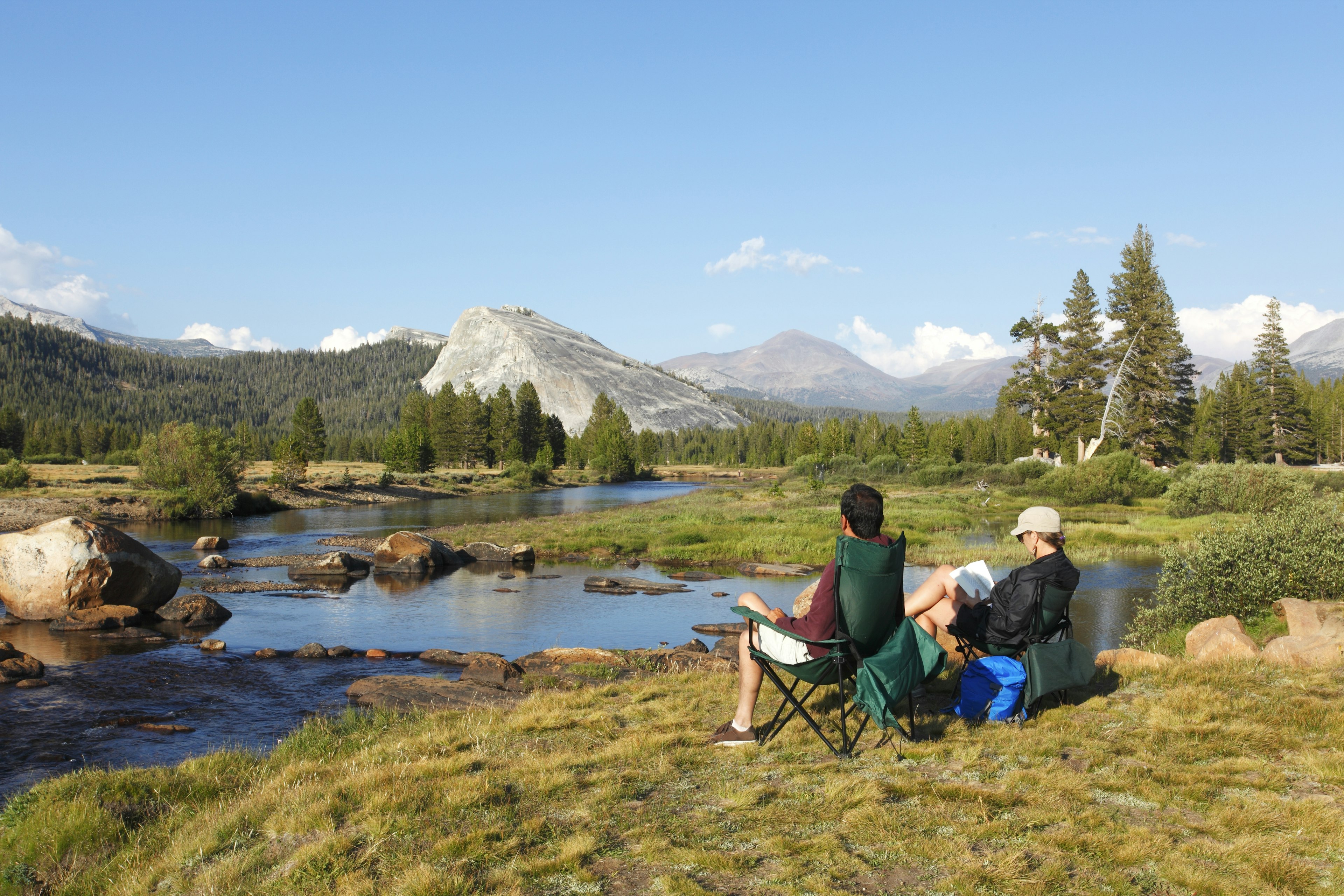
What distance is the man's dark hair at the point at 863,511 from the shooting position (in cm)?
607

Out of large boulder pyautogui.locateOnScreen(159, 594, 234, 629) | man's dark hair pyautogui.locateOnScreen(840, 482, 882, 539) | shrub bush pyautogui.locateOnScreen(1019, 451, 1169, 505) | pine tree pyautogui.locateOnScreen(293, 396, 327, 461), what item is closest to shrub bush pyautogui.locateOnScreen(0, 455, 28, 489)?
pine tree pyautogui.locateOnScreen(293, 396, 327, 461)

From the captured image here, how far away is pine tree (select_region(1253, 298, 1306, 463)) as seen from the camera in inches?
2872

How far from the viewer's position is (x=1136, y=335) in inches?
2126

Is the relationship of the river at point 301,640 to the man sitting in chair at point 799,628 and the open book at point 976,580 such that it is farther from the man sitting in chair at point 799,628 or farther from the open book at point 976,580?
the open book at point 976,580

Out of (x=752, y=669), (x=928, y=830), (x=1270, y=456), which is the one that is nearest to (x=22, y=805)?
(x=752, y=669)

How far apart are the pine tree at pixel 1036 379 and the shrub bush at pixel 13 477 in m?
70.6

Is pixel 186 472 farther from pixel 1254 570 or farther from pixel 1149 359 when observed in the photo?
pixel 1149 359

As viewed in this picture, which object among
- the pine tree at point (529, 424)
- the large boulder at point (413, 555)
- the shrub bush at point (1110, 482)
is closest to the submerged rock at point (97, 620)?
the large boulder at point (413, 555)

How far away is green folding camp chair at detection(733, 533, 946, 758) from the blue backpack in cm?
76

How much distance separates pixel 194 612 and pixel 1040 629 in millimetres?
18400

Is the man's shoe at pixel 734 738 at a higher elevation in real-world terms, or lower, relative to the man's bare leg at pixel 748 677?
lower

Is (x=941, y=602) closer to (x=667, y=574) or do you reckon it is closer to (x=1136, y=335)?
(x=667, y=574)

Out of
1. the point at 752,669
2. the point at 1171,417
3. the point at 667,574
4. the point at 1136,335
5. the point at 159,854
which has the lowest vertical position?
the point at 667,574

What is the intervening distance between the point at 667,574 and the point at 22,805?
71.6 ft
